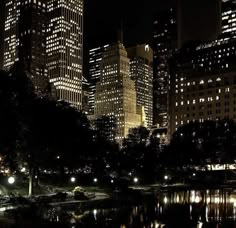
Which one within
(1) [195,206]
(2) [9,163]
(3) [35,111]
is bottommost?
(1) [195,206]

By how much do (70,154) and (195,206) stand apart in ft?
102

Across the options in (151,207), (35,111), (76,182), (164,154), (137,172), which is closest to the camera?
(151,207)

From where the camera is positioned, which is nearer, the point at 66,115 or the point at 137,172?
the point at 66,115

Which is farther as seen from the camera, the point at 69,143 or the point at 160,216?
the point at 69,143

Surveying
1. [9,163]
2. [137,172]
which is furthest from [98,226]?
[137,172]

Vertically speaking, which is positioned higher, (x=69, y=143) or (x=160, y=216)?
(x=69, y=143)

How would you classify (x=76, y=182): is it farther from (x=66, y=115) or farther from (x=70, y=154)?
(x=66, y=115)

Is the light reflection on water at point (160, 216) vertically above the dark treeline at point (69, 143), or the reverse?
the dark treeline at point (69, 143)

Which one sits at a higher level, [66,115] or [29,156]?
[66,115]

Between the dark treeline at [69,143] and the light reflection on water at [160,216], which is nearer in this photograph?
the light reflection on water at [160,216]

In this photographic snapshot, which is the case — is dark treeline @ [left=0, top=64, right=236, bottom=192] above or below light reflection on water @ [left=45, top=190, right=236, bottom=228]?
above

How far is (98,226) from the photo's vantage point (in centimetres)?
3991

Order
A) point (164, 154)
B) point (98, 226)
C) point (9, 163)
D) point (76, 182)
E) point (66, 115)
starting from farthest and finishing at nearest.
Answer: point (164, 154) → point (76, 182) → point (66, 115) → point (9, 163) → point (98, 226)

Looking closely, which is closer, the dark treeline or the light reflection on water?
the light reflection on water
